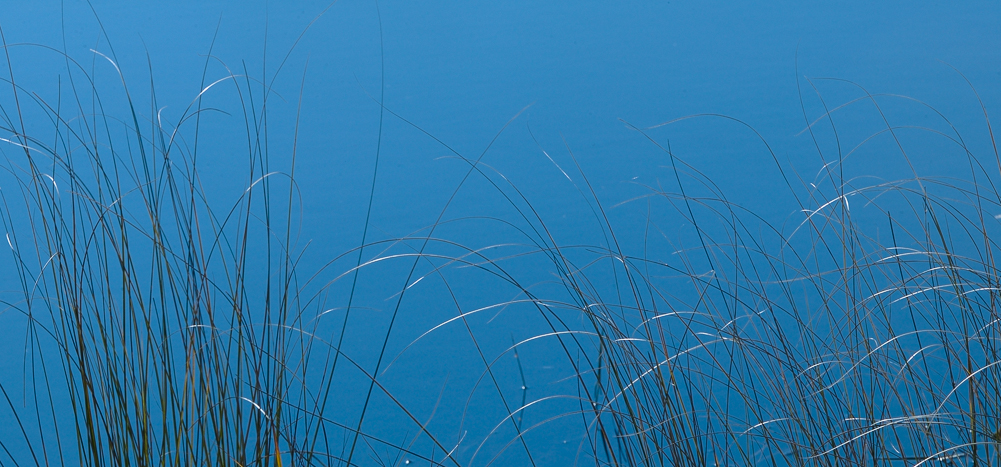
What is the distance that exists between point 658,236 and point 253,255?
1103mm

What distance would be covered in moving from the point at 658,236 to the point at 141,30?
4.82ft

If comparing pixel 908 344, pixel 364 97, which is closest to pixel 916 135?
pixel 908 344

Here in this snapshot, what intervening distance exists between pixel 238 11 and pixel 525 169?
0.85 m

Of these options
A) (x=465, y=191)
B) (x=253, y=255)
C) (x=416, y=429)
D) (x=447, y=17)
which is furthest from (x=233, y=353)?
(x=447, y=17)

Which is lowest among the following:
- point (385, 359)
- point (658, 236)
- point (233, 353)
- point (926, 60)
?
point (385, 359)

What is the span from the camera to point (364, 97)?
164cm

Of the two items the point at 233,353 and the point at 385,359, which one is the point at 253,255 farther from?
the point at 385,359

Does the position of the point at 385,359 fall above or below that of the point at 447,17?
below

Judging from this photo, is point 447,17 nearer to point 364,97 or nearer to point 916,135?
point 364,97

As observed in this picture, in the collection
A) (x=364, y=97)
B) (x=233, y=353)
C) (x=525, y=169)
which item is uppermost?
(x=364, y=97)

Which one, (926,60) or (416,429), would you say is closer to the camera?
(926,60)

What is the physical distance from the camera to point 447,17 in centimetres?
163

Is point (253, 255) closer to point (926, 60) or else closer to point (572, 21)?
point (572, 21)

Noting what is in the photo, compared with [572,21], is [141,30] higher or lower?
higher
